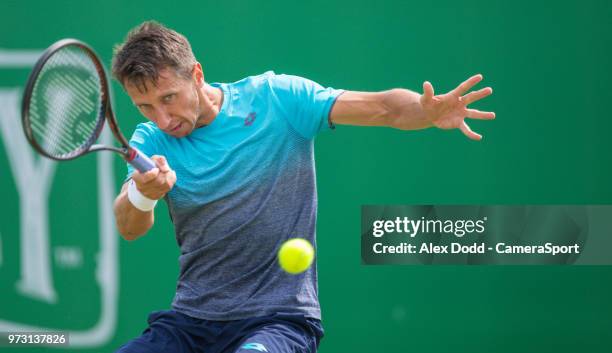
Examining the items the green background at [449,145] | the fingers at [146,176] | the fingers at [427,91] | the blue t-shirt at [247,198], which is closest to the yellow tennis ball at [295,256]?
the blue t-shirt at [247,198]

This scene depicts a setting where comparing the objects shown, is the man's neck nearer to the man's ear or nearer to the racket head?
the man's ear

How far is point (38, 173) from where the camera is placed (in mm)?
4766

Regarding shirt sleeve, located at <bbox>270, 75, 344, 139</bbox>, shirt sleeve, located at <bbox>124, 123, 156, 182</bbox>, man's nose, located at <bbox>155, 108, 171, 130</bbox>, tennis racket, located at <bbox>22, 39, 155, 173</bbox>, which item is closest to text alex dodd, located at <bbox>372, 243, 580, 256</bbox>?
shirt sleeve, located at <bbox>270, 75, 344, 139</bbox>

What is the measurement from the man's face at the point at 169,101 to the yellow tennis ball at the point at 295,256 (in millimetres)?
522

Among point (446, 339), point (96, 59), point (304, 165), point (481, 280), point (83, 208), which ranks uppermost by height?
point (96, 59)

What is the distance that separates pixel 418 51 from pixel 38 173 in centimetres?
200

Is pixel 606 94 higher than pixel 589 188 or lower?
higher

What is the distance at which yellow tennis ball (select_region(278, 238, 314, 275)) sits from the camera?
2.98 meters

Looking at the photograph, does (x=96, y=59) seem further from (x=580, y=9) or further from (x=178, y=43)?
(x=580, y=9)

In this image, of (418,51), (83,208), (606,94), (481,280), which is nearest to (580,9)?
(606,94)

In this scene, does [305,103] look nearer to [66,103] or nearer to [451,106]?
[451,106]

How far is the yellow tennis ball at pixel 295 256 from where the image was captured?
2977 millimetres

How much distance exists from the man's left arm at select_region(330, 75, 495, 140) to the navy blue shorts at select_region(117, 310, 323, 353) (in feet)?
2.25

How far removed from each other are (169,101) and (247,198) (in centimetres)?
41
